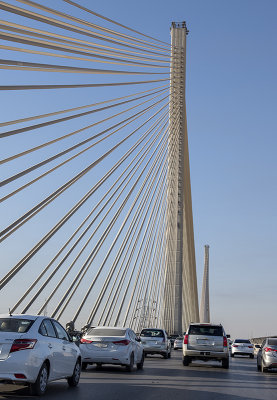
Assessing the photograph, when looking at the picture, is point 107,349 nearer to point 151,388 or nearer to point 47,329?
point 151,388

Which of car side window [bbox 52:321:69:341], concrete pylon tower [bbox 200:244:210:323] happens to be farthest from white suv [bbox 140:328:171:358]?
concrete pylon tower [bbox 200:244:210:323]

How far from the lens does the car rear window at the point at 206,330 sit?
2267 centimetres

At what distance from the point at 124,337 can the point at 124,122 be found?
9378 millimetres

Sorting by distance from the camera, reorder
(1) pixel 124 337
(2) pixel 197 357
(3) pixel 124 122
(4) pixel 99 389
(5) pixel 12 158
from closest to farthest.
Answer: (4) pixel 99 389, (5) pixel 12 158, (1) pixel 124 337, (2) pixel 197 357, (3) pixel 124 122

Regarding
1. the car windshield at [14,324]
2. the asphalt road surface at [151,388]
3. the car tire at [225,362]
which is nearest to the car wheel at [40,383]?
the asphalt road surface at [151,388]

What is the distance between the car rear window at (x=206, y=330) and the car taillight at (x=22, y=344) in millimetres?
12795

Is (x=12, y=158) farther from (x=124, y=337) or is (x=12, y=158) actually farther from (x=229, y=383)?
(x=229, y=383)

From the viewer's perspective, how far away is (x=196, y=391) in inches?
514

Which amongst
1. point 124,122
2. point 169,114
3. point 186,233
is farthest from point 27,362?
point 186,233

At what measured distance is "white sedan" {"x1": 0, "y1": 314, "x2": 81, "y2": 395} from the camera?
1032 cm

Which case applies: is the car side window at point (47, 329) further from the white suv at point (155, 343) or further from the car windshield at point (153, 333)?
the car windshield at point (153, 333)

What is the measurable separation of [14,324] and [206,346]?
39.7 ft

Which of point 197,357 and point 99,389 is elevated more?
point 99,389

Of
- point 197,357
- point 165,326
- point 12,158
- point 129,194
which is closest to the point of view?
point 12,158
